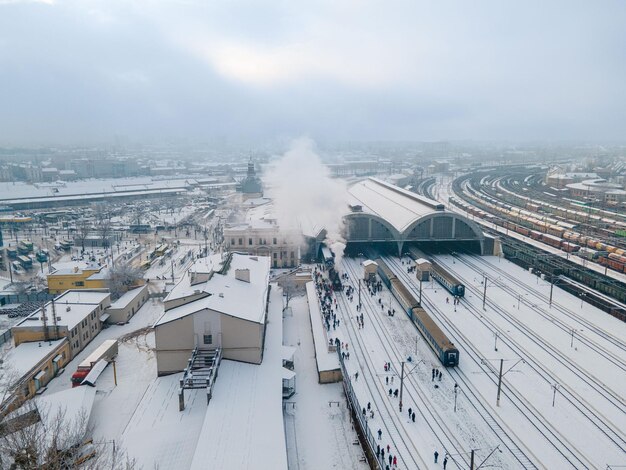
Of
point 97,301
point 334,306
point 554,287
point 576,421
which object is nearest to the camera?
point 576,421

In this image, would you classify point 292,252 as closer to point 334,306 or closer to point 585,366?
point 334,306

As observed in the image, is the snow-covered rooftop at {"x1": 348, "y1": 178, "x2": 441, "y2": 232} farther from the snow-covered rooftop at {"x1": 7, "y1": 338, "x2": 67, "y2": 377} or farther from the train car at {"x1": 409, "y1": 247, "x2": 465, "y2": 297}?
the snow-covered rooftop at {"x1": 7, "y1": 338, "x2": 67, "y2": 377}

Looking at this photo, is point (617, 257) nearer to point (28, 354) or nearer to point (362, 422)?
point (362, 422)

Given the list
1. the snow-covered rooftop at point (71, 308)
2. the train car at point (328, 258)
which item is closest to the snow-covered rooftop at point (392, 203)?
the train car at point (328, 258)

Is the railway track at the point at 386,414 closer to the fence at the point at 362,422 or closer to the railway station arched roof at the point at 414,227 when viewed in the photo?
the fence at the point at 362,422

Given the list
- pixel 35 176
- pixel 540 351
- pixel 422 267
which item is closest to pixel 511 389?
pixel 540 351
